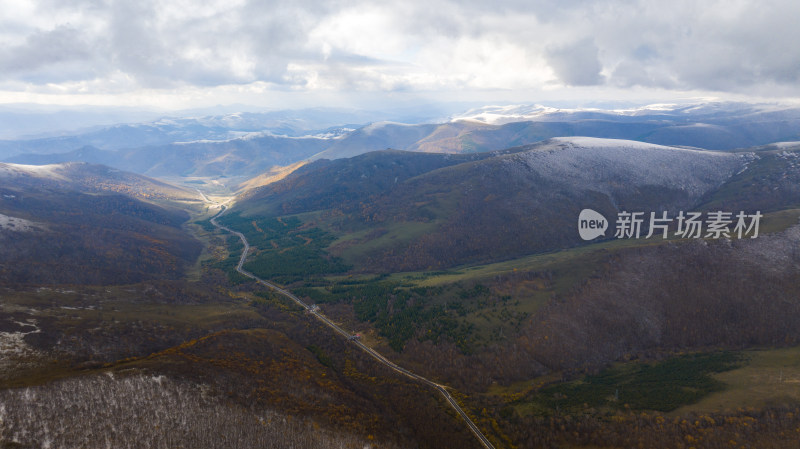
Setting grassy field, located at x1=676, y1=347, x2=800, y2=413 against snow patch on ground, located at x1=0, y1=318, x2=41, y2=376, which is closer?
snow patch on ground, located at x1=0, y1=318, x2=41, y2=376

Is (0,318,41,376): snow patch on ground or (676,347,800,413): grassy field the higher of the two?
(0,318,41,376): snow patch on ground

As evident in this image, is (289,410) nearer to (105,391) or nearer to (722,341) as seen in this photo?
(105,391)

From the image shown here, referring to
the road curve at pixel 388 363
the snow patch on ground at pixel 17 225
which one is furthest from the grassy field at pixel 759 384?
the snow patch on ground at pixel 17 225

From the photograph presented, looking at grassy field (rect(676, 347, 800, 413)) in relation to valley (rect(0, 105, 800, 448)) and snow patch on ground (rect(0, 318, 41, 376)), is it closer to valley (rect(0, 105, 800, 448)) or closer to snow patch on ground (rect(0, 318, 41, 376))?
valley (rect(0, 105, 800, 448))

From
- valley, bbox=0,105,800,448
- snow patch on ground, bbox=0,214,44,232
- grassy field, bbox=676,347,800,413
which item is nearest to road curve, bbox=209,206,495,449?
valley, bbox=0,105,800,448

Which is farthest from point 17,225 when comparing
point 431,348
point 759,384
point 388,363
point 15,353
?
point 759,384

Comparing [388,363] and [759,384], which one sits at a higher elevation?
[759,384]

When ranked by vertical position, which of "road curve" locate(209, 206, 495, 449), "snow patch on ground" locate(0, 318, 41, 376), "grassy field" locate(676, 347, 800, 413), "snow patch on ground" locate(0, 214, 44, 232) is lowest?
→ "road curve" locate(209, 206, 495, 449)

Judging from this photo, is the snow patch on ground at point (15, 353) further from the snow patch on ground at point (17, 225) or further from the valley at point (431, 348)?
the snow patch on ground at point (17, 225)

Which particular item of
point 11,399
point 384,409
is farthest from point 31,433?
point 384,409

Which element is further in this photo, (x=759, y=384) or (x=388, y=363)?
(x=388, y=363)

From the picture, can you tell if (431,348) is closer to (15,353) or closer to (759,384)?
(759,384)
